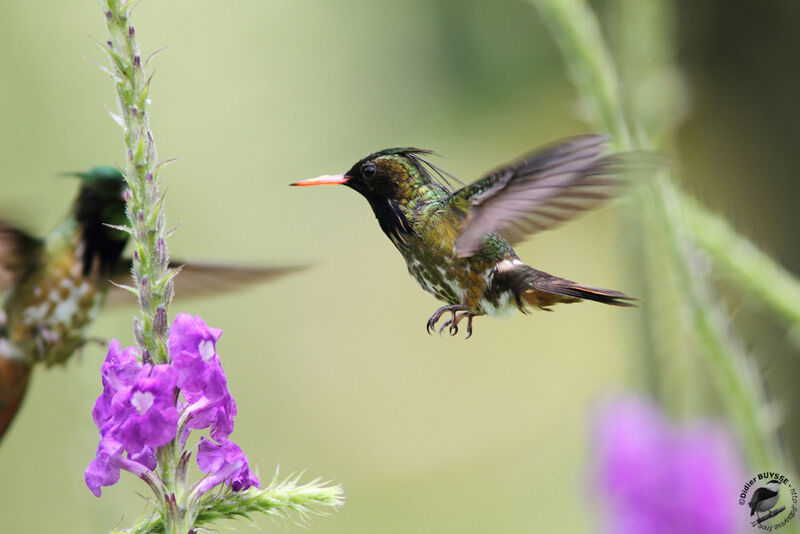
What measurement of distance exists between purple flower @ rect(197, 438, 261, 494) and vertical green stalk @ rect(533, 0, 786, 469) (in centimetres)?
86

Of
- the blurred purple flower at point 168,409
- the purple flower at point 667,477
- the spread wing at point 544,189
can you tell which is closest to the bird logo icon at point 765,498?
the purple flower at point 667,477

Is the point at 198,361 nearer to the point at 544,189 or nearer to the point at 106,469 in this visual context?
the point at 106,469

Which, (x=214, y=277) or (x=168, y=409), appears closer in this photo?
(x=168, y=409)

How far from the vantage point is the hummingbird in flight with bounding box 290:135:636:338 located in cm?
92

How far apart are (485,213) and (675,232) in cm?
59

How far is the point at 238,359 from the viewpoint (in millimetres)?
8188

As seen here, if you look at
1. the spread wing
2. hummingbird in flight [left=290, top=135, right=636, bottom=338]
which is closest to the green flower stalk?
hummingbird in flight [left=290, top=135, right=636, bottom=338]

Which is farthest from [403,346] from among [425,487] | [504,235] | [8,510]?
[504,235]

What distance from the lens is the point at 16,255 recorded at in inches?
65.2

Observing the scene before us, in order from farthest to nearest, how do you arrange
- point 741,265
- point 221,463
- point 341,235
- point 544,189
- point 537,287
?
point 341,235 → point 741,265 → point 537,287 → point 544,189 → point 221,463

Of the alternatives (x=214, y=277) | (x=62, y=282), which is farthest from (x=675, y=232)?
(x=62, y=282)

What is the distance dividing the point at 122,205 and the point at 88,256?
0.13 meters

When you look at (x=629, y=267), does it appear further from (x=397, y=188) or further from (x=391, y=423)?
(x=391, y=423)

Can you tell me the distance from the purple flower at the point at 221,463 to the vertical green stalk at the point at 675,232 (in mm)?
860
